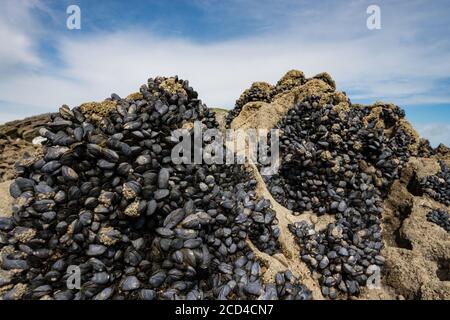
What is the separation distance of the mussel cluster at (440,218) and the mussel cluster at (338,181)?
0.80m

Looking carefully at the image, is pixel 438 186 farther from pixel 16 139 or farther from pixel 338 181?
pixel 16 139

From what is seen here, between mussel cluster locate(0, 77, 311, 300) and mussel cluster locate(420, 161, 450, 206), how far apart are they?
12.4ft

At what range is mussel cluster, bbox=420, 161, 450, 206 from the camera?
5.57m

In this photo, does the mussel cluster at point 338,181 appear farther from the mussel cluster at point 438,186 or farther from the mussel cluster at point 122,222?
the mussel cluster at point 122,222

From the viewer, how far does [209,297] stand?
312 cm

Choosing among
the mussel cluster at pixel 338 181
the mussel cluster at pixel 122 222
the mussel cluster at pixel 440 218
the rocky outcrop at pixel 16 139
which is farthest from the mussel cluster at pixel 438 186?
the rocky outcrop at pixel 16 139

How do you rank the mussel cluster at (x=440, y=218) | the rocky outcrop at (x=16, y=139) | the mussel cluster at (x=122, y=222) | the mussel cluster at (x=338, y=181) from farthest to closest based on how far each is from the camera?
the rocky outcrop at (x=16, y=139), the mussel cluster at (x=440, y=218), the mussel cluster at (x=338, y=181), the mussel cluster at (x=122, y=222)

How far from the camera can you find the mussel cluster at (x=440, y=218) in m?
5.07

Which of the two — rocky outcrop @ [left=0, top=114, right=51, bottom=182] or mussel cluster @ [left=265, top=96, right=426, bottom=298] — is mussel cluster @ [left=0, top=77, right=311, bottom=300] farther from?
rocky outcrop @ [left=0, top=114, right=51, bottom=182]

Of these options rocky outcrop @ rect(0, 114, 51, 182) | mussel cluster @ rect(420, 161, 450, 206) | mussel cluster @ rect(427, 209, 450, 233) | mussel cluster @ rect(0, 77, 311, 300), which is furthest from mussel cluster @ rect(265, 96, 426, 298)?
rocky outcrop @ rect(0, 114, 51, 182)

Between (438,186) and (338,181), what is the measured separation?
1998 mm

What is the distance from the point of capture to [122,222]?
321 centimetres

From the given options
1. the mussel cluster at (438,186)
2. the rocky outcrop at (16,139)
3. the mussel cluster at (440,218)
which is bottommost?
the mussel cluster at (440,218)

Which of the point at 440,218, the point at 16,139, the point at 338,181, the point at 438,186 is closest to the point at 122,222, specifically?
the point at 338,181
